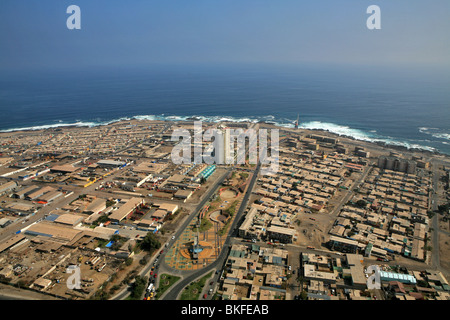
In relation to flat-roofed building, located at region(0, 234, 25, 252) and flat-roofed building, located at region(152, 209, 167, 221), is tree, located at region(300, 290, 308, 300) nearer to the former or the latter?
flat-roofed building, located at region(152, 209, 167, 221)

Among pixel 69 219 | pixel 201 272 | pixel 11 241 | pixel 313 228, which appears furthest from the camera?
pixel 69 219

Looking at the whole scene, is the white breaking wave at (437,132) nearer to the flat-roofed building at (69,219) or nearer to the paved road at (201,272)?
the paved road at (201,272)

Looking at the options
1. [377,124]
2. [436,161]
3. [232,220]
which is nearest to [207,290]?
[232,220]

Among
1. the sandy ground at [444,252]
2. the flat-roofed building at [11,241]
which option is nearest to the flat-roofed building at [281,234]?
the sandy ground at [444,252]

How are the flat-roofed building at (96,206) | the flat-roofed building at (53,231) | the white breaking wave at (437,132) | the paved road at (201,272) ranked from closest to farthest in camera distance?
1. the paved road at (201,272)
2. the flat-roofed building at (53,231)
3. the flat-roofed building at (96,206)
4. the white breaking wave at (437,132)

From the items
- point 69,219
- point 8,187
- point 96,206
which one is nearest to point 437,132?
point 96,206


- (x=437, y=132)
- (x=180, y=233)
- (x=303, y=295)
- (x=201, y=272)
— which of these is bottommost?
(x=303, y=295)

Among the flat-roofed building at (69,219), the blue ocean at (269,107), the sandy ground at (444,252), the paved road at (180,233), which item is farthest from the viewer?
the blue ocean at (269,107)

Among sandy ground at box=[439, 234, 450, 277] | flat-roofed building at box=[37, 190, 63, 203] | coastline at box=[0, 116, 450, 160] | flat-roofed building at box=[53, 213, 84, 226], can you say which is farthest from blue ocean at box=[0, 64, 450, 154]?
flat-roofed building at box=[53, 213, 84, 226]

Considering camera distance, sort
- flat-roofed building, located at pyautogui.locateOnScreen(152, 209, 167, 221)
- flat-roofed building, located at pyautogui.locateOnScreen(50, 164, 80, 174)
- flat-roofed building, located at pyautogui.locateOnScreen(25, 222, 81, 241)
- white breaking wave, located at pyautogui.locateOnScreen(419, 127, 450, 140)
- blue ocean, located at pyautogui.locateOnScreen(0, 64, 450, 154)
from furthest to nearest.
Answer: blue ocean, located at pyautogui.locateOnScreen(0, 64, 450, 154), white breaking wave, located at pyautogui.locateOnScreen(419, 127, 450, 140), flat-roofed building, located at pyautogui.locateOnScreen(50, 164, 80, 174), flat-roofed building, located at pyautogui.locateOnScreen(152, 209, 167, 221), flat-roofed building, located at pyautogui.locateOnScreen(25, 222, 81, 241)

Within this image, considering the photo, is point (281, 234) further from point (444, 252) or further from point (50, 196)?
point (50, 196)
